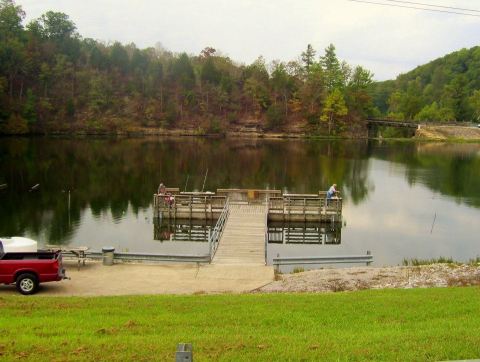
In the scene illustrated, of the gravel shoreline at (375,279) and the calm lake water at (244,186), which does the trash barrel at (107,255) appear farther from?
the gravel shoreline at (375,279)

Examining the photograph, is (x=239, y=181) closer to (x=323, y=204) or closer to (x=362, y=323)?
(x=323, y=204)

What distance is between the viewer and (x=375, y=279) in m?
18.8

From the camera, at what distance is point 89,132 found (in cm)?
11594

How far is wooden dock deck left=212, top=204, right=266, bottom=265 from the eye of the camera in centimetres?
2306

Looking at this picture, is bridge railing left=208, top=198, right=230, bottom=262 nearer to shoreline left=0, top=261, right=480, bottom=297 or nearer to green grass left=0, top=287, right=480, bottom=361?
shoreline left=0, top=261, right=480, bottom=297

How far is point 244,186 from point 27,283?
113 ft

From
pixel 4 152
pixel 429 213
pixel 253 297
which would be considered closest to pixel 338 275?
pixel 253 297

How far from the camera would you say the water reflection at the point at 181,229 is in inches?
1206

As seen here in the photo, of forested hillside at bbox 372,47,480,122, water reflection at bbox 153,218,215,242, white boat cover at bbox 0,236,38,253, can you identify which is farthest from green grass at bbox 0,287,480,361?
forested hillside at bbox 372,47,480,122

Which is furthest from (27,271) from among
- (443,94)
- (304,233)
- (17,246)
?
(443,94)

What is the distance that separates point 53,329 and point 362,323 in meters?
6.49

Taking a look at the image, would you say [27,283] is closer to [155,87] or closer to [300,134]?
[300,134]

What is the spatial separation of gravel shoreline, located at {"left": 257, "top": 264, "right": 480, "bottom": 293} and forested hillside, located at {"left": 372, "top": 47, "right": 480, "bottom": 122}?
124 meters

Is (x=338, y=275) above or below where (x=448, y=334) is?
below
